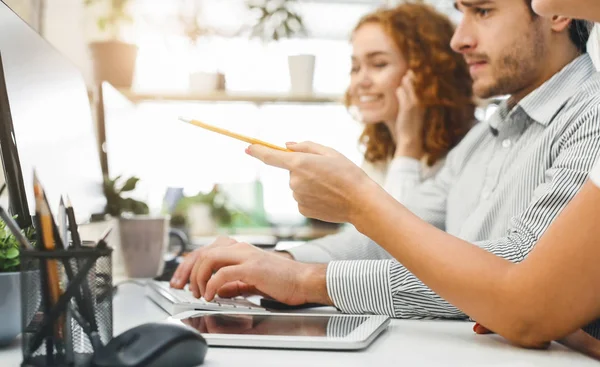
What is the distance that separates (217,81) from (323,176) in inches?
73.6

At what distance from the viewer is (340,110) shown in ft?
10.8

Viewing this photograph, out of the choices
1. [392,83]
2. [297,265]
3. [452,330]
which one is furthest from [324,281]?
[392,83]

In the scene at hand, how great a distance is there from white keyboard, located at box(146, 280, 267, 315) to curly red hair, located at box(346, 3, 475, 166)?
1.21 metres

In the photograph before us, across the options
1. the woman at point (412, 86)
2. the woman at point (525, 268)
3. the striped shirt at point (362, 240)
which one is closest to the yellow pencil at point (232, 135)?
the woman at point (525, 268)

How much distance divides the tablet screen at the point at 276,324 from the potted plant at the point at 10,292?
0.64ft

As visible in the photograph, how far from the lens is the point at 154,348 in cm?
55

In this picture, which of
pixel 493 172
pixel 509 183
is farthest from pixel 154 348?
pixel 493 172

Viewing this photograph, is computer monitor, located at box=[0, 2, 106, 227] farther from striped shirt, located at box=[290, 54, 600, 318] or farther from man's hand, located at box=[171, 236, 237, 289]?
striped shirt, located at box=[290, 54, 600, 318]

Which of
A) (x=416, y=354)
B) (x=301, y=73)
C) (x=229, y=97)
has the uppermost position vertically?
(x=301, y=73)

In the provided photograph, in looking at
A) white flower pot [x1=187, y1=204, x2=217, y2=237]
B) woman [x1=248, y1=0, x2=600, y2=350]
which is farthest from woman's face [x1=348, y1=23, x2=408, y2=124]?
woman [x1=248, y1=0, x2=600, y2=350]

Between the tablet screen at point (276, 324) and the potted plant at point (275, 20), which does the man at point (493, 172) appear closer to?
the tablet screen at point (276, 324)

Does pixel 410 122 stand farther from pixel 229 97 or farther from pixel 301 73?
pixel 229 97

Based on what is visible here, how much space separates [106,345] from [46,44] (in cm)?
74

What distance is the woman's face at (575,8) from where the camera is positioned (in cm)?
76
